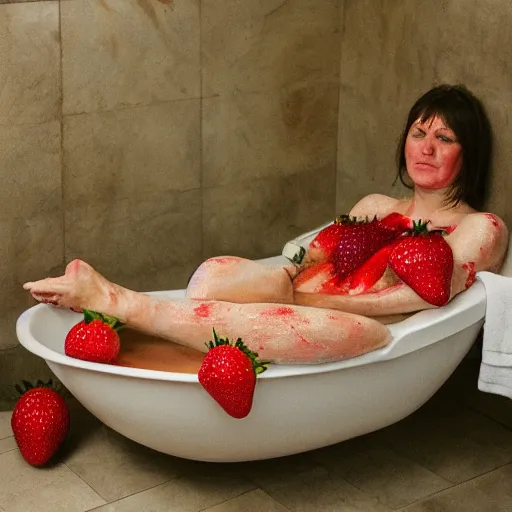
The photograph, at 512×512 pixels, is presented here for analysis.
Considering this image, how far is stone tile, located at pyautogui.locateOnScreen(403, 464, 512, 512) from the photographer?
8.10 ft

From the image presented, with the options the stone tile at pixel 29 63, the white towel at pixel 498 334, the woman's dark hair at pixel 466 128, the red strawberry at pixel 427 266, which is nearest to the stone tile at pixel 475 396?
the white towel at pixel 498 334

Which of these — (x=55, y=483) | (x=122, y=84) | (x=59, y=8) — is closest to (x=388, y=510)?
(x=55, y=483)

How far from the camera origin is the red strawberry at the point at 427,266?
236 cm

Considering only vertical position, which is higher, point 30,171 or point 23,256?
point 30,171

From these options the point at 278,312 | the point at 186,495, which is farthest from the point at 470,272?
the point at 186,495

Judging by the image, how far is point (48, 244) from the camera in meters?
2.82

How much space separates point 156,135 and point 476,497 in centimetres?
124

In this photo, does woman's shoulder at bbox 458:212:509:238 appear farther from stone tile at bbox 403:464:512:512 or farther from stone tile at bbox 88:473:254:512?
stone tile at bbox 88:473:254:512

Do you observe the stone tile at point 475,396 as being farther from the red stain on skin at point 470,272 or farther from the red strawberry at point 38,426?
the red strawberry at point 38,426

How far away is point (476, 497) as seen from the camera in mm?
2518

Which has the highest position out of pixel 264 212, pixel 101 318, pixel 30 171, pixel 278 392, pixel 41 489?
pixel 30 171

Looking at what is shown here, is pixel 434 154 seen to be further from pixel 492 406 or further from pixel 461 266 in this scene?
pixel 492 406

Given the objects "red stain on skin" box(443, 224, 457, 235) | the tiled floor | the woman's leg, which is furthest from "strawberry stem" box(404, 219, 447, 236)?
the tiled floor

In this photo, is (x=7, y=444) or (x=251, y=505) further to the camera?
(x=7, y=444)
